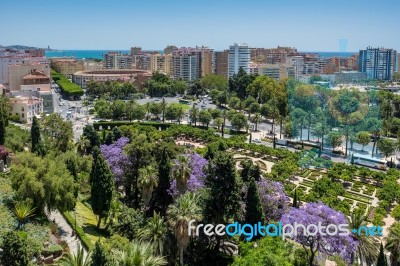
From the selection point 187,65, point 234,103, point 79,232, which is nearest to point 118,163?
point 79,232

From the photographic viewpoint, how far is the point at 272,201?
94.0 ft

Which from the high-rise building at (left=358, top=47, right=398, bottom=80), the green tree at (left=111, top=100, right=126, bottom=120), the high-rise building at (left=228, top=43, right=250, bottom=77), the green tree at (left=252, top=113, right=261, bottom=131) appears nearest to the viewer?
the green tree at (left=252, top=113, right=261, bottom=131)

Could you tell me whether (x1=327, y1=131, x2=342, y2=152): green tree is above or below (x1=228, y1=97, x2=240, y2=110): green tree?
below

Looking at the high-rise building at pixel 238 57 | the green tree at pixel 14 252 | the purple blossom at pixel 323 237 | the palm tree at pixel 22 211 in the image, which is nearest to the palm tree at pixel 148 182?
the palm tree at pixel 22 211

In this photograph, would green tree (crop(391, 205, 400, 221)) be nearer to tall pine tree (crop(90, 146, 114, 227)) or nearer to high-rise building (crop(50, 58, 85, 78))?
tall pine tree (crop(90, 146, 114, 227))

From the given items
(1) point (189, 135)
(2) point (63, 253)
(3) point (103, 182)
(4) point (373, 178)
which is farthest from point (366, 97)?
(2) point (63, 253)

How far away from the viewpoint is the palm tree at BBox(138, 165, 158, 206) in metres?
29.8

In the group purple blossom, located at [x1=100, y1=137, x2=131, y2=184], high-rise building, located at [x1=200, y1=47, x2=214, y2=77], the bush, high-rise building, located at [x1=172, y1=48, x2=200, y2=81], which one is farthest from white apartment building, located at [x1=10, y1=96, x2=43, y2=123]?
high-rise building, located at [x1=200, y1=47, x2=214, y2=77]

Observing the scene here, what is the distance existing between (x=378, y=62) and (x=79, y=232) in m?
153

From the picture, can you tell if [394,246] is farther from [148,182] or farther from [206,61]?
[206,61]

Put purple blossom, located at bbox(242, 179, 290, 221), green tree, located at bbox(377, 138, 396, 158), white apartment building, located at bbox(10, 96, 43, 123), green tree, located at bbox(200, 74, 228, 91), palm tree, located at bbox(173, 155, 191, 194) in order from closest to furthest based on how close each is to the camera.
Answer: purple blossom, located at bbox(242, 179, 290, 221), palm tree, located at bbox(173, 155, 191, 194), green tree, located at bbox(377, 138, 396, 158), white apartment building, located at bbox(10, 96, 43, 123), green tree, located at bbox(200, 74, 228, 91)

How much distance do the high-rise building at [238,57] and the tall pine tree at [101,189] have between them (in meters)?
110

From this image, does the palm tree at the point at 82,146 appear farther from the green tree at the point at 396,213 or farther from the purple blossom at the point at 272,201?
the green tree at the point at 396,213

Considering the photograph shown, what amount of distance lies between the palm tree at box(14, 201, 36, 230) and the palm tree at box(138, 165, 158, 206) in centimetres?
741
